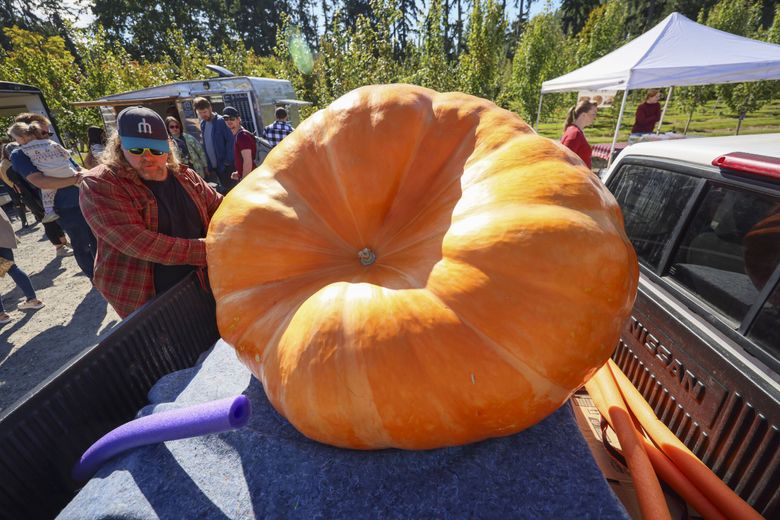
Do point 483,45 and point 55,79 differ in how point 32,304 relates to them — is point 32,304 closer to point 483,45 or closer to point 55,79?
point 483,45

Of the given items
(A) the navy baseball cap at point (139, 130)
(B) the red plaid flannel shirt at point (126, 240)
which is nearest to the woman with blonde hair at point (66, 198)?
(B) the red plaid flannel shirt at point (126, 240)

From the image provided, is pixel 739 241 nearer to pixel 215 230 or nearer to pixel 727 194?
pixel 727 194

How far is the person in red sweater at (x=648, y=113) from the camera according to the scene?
9453 mm

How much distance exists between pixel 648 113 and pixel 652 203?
9670mm

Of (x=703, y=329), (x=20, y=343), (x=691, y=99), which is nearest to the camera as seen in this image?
(x=703, y=329)

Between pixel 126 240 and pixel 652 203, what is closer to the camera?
pixel 126 240

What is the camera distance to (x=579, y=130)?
209 inches

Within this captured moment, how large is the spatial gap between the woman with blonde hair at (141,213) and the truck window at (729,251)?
2.63m

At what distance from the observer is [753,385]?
1345 mm

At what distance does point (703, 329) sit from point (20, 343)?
6.67 metres

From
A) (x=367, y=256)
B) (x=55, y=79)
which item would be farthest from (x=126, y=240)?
(x=55, y=79)

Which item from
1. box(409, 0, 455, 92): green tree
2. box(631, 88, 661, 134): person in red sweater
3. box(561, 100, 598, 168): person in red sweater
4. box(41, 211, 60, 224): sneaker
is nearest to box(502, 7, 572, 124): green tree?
box(409, 0, 455, 92): green tree

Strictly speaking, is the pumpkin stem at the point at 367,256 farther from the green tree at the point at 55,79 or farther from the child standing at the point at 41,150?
the green tree at the point at 55,79

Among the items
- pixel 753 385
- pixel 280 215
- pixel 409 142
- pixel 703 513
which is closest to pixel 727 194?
pixel 753 385
